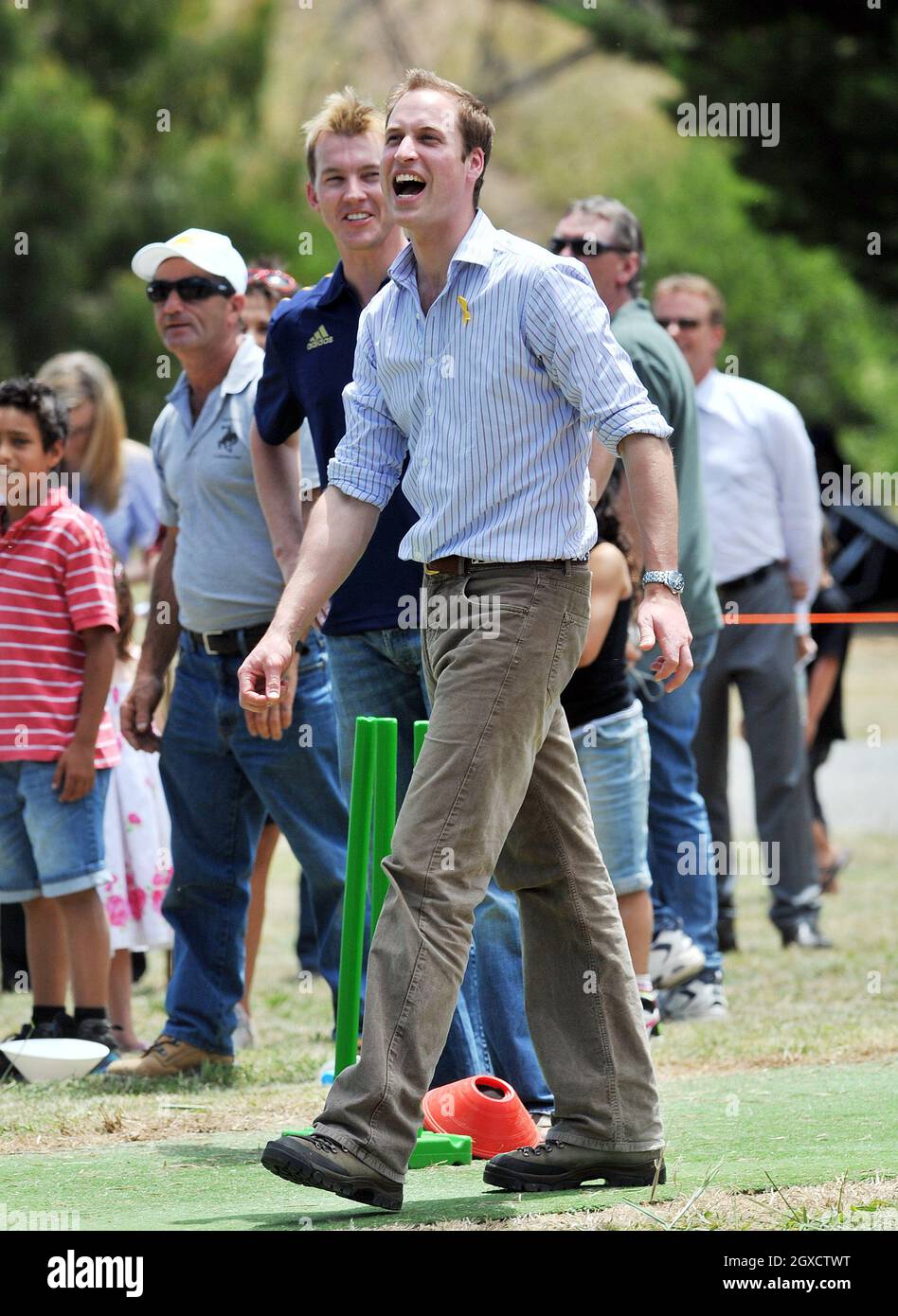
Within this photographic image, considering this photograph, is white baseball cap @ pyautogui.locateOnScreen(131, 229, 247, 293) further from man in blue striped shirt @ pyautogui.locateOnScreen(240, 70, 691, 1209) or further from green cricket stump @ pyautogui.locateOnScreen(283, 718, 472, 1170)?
green cricket stump @ pyautogui.locateOnScreen(283, 718, 472, 1170)

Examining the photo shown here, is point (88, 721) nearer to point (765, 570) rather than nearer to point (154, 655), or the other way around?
point (154, 655)

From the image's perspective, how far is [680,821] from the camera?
7.55 meters

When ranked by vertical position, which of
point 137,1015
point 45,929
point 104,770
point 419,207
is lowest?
point 137,1015

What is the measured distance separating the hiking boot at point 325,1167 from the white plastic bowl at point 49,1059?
245 cm

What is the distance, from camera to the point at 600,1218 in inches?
157

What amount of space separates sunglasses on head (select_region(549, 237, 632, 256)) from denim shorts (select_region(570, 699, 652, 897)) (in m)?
1.63

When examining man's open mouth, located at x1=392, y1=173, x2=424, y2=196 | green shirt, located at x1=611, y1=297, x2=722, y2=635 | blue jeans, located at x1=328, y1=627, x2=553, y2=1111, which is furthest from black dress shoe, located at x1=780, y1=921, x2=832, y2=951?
man's open mouth, located at x1=392, y1=173, x2=424, y2=196

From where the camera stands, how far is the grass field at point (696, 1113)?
13.4 ft

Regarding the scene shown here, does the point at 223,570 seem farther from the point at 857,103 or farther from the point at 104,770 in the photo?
the point at 857,103

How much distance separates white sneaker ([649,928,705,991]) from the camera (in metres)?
7.15

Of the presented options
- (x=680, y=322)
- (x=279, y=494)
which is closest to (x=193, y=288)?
(x=279, y=494)
